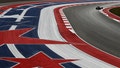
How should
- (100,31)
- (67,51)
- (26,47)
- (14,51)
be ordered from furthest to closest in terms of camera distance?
(100,31), (26,47), (67,51), (14,51)

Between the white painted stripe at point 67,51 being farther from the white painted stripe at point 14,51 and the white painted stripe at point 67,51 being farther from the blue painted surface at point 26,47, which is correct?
the white painted stripe at point 14,51

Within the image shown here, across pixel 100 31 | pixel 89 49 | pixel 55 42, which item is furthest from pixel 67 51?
pixel 100 31

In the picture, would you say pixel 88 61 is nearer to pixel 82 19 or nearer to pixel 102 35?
pixel 102 35

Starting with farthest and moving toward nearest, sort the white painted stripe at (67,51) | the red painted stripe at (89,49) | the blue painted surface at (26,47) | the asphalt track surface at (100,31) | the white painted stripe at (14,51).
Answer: the asphalt track surface at (100,31) < the white painted stripe at (14,51) < the red painted stripe at (89,49) < the white painted stripe at (67,51) < the blue painted surface at (26,47)

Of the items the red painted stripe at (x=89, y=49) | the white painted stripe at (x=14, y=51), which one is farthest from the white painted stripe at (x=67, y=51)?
the white painted stripe at (x=14, y=51)

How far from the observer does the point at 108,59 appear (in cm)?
1316

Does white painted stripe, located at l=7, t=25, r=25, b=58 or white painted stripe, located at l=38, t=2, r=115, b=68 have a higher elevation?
white painted stripe, located at l=7, t=25, r=25, b=58

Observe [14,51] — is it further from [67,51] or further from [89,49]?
[89,49]

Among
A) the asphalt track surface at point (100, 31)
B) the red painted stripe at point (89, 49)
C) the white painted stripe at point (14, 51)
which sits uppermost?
the white painted stripe at point (14, 51)

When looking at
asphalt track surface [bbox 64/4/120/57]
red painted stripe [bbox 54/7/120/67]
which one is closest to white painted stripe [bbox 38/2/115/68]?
red painted stripe [bbox 54/7/120/67]

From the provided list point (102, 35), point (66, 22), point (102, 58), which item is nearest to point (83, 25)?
point (66, 22)

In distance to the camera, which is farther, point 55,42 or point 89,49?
point 55,42

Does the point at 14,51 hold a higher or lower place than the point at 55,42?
higher

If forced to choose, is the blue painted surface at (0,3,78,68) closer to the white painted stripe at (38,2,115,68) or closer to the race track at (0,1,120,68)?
the race track at (0,1,120,68)
